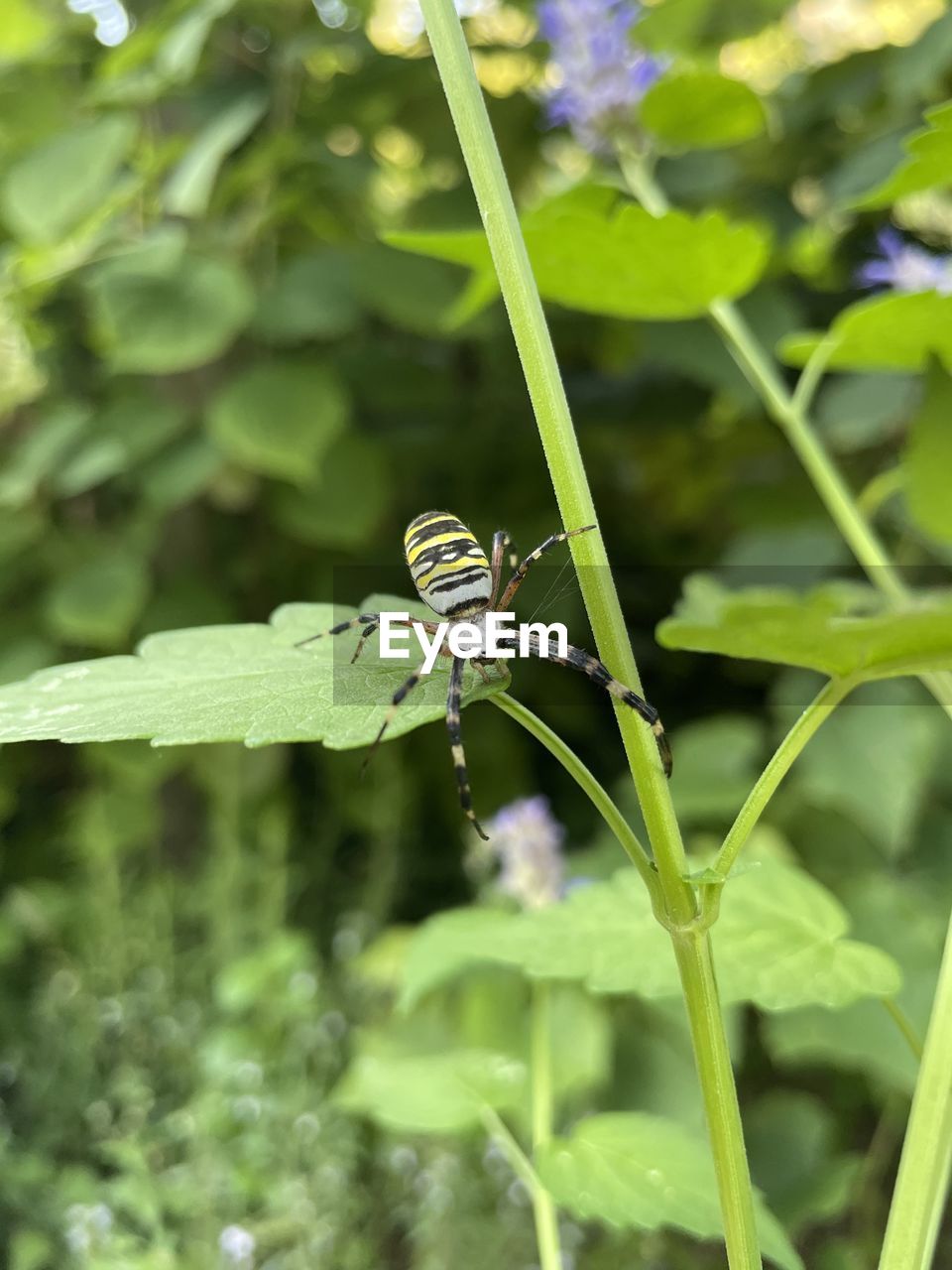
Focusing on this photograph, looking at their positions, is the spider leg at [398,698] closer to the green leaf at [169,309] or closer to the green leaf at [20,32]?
the green leaf at [169,309]

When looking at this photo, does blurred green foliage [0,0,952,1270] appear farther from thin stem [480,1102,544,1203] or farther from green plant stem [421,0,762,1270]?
green plant stem [421,0,762,1270]

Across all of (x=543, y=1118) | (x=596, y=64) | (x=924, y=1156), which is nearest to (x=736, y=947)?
(x=924, y=1156)

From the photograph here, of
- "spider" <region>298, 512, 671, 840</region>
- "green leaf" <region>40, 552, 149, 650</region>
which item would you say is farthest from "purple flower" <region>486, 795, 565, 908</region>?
"green leaf" <region>40, 552, 149, 650</region>

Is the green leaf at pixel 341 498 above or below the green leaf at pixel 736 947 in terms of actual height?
above

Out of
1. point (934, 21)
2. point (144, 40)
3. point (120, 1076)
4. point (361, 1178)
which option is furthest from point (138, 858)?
point (934, 21)

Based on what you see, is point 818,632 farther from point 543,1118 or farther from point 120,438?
point 120,438

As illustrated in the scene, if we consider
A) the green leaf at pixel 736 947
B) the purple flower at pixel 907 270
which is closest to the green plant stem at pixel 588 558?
the green leaf at pixel 736 947

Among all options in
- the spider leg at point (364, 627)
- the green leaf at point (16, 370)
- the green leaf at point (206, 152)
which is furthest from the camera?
the green leaf at point (16, 370)
